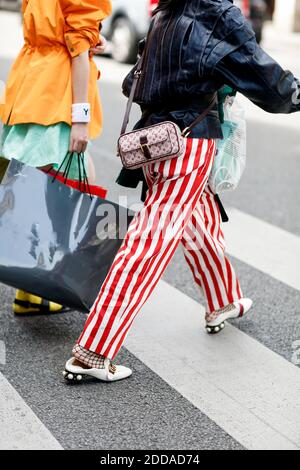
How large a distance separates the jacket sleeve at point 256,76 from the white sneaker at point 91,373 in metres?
1.17

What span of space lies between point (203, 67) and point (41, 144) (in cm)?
84

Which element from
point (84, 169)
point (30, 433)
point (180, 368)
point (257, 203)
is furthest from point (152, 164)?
point (257, 203)

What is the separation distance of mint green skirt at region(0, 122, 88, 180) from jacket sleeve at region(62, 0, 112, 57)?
1.09 feet

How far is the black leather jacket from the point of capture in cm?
320

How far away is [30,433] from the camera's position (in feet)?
9.96

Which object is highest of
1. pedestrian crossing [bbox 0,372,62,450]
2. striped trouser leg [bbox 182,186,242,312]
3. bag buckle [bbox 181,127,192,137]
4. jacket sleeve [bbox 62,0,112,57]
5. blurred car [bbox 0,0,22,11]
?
jacket sleeve [bbox 62,0,112,57]

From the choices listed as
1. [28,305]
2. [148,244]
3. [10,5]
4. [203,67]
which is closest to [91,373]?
[148,244]

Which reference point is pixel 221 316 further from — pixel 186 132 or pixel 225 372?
pixel 186 132

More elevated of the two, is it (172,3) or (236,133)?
(172,3)

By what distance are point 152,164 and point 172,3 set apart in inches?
24.2

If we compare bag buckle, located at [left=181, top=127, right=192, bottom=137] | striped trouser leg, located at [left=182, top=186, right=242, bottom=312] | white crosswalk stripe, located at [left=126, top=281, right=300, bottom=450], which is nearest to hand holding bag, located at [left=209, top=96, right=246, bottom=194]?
striped trouser leg, located at [left=182, top=186, right=242, bottom=312]

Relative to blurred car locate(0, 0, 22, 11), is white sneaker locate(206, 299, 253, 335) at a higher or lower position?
higher

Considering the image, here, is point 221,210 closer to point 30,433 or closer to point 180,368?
point 180,368

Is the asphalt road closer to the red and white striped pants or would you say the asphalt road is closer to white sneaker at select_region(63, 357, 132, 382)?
white sneaker at select_region(63, 357, 132, 382)
